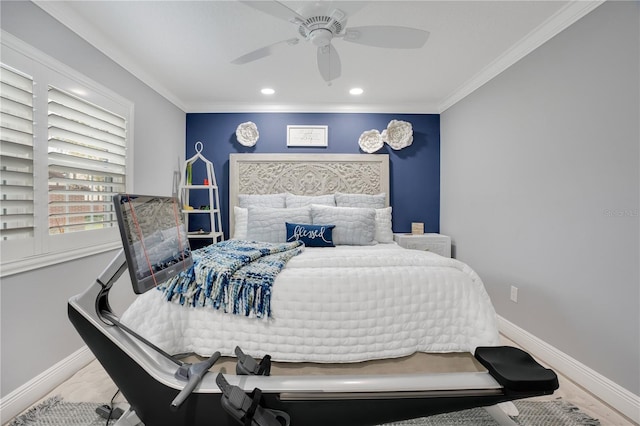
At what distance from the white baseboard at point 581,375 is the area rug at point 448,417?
0.81ft

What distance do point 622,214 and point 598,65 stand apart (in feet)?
2.99

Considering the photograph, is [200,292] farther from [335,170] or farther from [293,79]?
[335,170]

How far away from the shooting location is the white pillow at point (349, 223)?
307 cm

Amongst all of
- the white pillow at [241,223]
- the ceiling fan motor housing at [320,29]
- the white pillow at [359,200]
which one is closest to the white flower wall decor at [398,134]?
the white pillow at [359,200]

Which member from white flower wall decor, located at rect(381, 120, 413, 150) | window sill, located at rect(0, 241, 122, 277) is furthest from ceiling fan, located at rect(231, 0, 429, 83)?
white flower wall decor, located at rect(381, 120, 413, 150)

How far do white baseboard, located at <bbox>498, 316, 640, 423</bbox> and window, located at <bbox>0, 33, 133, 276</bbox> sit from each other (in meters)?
3.36

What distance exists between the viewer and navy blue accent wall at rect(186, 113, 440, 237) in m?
3.94

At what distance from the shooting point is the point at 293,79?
10.1 feet

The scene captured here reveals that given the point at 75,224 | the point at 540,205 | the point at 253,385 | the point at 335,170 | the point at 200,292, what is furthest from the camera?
the point at 335,170

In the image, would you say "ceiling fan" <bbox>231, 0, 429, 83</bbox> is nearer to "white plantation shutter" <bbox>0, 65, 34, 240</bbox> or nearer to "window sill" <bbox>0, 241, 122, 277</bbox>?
"white plantation shutter" <bbox>0, 65, 34, 240</bbox>

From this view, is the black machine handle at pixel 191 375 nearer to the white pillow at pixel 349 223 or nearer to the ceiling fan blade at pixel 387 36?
the ceiling fan blade at pixel 387 36

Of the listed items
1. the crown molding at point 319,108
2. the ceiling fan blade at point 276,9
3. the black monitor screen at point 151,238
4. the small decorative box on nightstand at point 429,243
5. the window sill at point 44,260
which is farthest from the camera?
the crown molding at point 319,108

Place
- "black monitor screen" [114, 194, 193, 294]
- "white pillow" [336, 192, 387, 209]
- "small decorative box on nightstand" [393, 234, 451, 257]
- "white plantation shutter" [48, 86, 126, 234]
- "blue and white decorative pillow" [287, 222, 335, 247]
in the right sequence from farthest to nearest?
1. "white pillow" [336, 192, 387, 209]
2. "small decorative box on nightstand" [393, 234, 451, 257]
3. "blue and white decorative pillow" [287, 222, 335, 247]
4. "white plantation shutter" [48, 86, 126, 234]
5. "black monitor screen" [114, 194, 193, 294]

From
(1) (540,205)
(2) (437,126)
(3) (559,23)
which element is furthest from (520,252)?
(2) (437,126)
